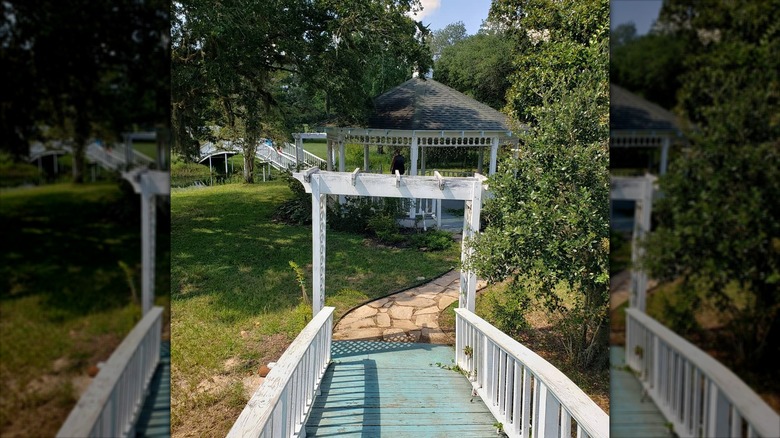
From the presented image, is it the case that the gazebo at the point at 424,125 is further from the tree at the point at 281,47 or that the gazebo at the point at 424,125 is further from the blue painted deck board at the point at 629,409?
the blue painted deck board at the point at 629,409

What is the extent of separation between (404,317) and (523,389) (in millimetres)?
3836

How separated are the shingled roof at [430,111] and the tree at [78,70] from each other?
1024cm

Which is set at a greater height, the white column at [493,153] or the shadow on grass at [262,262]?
the white column at [493,153]

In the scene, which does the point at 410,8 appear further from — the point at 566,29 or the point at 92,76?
the point at 92,76

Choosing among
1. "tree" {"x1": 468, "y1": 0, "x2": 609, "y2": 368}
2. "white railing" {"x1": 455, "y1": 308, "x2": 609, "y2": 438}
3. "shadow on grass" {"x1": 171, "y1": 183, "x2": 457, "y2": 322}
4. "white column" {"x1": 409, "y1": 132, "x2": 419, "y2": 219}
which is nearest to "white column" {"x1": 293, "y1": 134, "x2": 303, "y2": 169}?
"shadow on grass" {"x1": 171, "y1": 183, "x2": 457, "y2": 322}

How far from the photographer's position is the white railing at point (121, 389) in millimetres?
518

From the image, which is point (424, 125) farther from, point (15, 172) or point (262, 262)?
point (15, 172)

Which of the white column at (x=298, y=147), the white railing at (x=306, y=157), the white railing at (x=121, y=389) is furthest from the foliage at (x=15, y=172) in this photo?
the white railing at (x=306, y=157)

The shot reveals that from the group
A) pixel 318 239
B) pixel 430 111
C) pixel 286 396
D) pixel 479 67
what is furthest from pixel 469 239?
pixel 479 67

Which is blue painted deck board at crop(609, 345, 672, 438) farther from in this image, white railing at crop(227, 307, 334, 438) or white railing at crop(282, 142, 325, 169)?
white railing at crop(282, 142, 325, 169)

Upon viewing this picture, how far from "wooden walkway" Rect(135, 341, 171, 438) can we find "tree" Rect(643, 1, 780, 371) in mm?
599

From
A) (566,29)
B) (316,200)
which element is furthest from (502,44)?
(316,200)

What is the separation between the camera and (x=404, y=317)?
21.4 feet

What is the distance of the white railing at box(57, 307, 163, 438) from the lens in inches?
20.4
